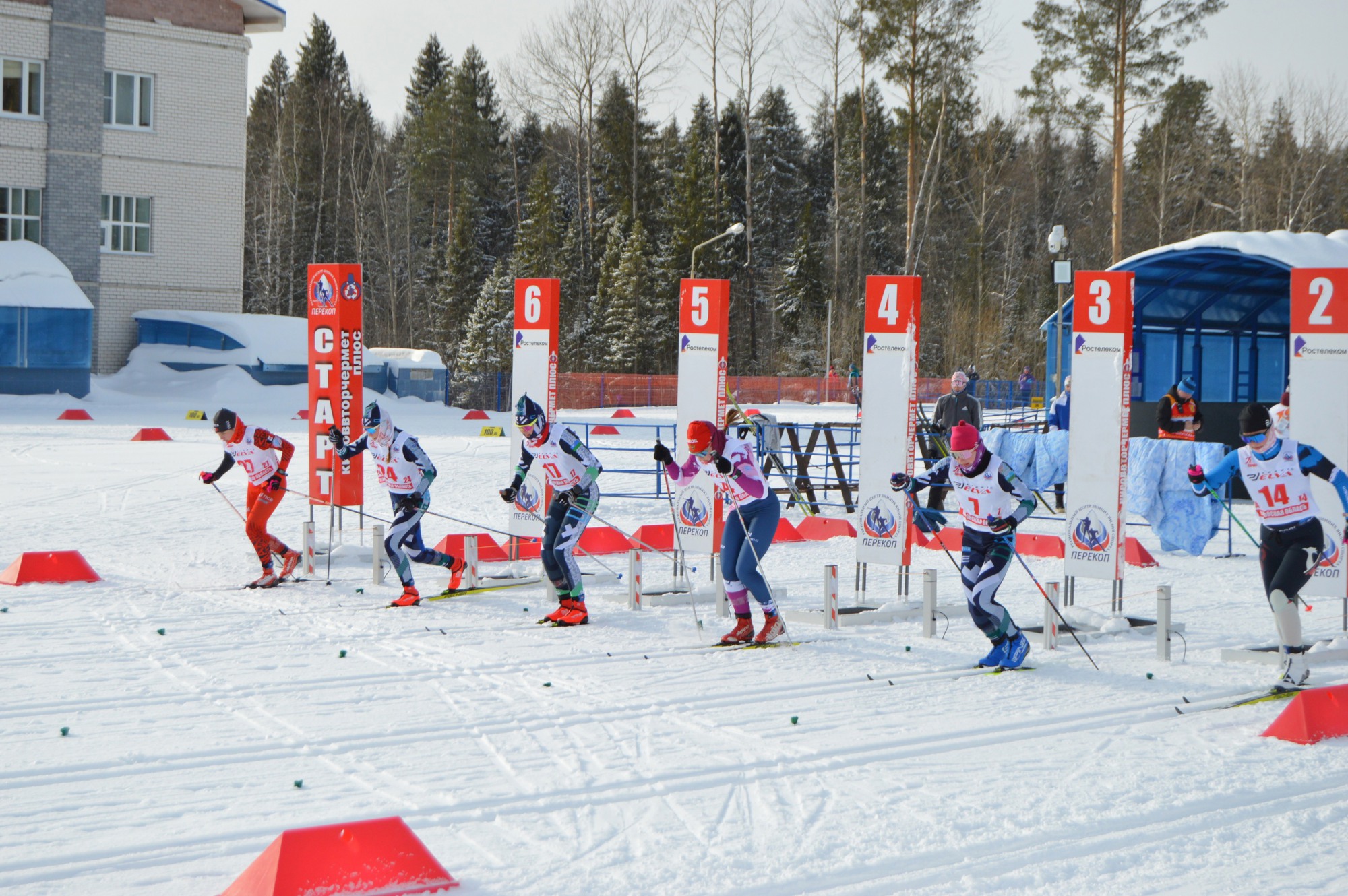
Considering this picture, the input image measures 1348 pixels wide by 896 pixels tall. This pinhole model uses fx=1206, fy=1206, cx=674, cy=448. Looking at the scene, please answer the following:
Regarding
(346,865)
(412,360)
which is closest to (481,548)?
(346,865)

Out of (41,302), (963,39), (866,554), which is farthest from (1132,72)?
(41,302)

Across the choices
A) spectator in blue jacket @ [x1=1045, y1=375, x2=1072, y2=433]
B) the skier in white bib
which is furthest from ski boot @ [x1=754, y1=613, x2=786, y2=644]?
spectator in blue jacket @ [x1=1045, y1=375, x2=1072, y2=433]

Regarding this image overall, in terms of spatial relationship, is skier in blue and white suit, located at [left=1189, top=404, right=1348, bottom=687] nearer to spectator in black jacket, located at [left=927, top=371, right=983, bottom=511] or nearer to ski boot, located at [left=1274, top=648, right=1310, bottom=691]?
ski boot, located at [left=1274, top=648, right=1310, bottom=691]

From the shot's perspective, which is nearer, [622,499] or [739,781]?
[739,781]

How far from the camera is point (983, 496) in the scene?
7914 millimetres

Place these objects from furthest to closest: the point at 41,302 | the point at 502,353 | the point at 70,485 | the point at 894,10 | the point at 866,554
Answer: the point at 502,353
the point at 894,10
the point at 41,302
the point at 70,485
the point at 866,554

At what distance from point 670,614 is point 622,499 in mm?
6918

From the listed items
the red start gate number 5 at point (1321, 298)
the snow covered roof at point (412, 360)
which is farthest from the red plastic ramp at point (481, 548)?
the snow covered roof at point (412, 360)

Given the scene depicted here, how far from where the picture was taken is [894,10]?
39844 millimetres

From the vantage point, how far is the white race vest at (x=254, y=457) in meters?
10.8

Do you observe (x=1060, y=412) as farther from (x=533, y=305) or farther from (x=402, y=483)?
(x=402, y=483)

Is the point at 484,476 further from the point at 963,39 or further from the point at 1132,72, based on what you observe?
the point at 963,39

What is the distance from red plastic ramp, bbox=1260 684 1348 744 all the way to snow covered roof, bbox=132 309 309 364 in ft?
94.4

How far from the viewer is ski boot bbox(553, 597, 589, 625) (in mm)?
9391
